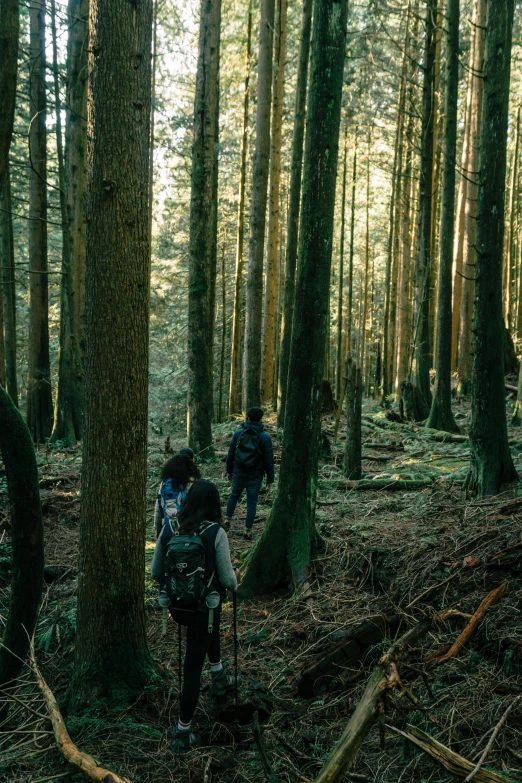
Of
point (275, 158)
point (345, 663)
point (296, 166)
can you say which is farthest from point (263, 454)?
point (275, 158)

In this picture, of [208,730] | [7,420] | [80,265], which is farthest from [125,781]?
[80,265]

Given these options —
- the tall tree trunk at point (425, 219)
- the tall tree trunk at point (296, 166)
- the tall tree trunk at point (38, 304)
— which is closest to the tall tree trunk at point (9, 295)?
the tall tree trunk at point (38, 304)

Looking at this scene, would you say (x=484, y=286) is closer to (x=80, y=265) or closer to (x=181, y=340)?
(x=80, y=265)

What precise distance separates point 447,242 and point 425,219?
2.41 meters

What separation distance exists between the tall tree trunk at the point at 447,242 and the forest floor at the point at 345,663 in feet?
19.2

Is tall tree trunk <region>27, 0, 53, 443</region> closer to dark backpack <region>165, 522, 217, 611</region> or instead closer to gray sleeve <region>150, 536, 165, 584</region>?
gray sleeve <region>150, 536, 165, 584</region>

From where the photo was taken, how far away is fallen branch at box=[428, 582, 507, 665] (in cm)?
432

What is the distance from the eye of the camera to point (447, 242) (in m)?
13.4

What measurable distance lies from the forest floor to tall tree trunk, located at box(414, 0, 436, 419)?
28.3 ft

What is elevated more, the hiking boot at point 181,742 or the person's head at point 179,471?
the person's head at point 179,471

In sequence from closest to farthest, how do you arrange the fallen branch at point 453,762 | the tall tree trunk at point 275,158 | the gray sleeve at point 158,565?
the fallen branch at point 453,762, the gray sleeve at point 158,565, the tall tree trunk at point 275,158

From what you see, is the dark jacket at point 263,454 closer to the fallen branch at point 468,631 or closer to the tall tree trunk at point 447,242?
the fallen branch at point 468,631

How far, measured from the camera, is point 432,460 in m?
11.0

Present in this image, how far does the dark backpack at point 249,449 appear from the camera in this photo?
8.55 metres
